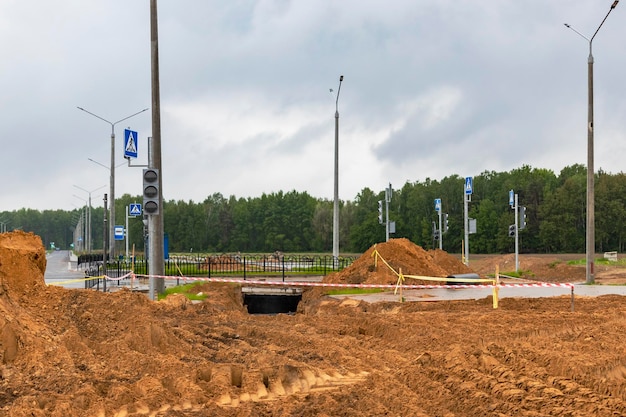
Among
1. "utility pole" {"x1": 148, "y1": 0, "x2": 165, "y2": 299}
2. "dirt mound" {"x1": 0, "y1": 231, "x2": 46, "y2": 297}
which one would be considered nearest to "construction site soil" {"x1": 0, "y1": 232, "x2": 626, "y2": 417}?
"dirt mound" {"x1": 0, "y1": 231, "x2": 46, "y2": 297}

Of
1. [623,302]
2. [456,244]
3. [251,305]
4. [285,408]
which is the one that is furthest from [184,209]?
[285,408]

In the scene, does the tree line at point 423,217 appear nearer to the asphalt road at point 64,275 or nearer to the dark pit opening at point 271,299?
the asphalt road at point 64,275

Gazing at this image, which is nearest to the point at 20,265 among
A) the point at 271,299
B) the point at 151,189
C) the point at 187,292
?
the point at 151,189

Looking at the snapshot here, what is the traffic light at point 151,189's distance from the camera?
16359 millimetres

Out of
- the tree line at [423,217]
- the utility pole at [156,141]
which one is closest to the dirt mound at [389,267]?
the utility pole at [156,141]

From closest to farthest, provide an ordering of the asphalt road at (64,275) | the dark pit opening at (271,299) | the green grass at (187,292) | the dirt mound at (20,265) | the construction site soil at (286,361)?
the construction site soil at (286,361) → the dirt mound at (20,265) → the green grass at (187,292) → the dark pit opening at (271,299) → the asphalt road at (64,275)

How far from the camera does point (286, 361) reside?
974cm

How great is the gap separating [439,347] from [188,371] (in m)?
4.34

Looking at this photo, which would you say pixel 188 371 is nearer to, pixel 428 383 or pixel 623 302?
pixel 428 383

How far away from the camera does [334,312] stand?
1831 cm

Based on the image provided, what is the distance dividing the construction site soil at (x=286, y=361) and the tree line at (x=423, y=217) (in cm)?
6149

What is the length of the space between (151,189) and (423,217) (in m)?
93.8

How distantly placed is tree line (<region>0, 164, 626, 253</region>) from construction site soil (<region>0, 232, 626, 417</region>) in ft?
202

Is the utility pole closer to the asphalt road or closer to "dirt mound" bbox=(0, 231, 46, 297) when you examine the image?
the asphalt road
